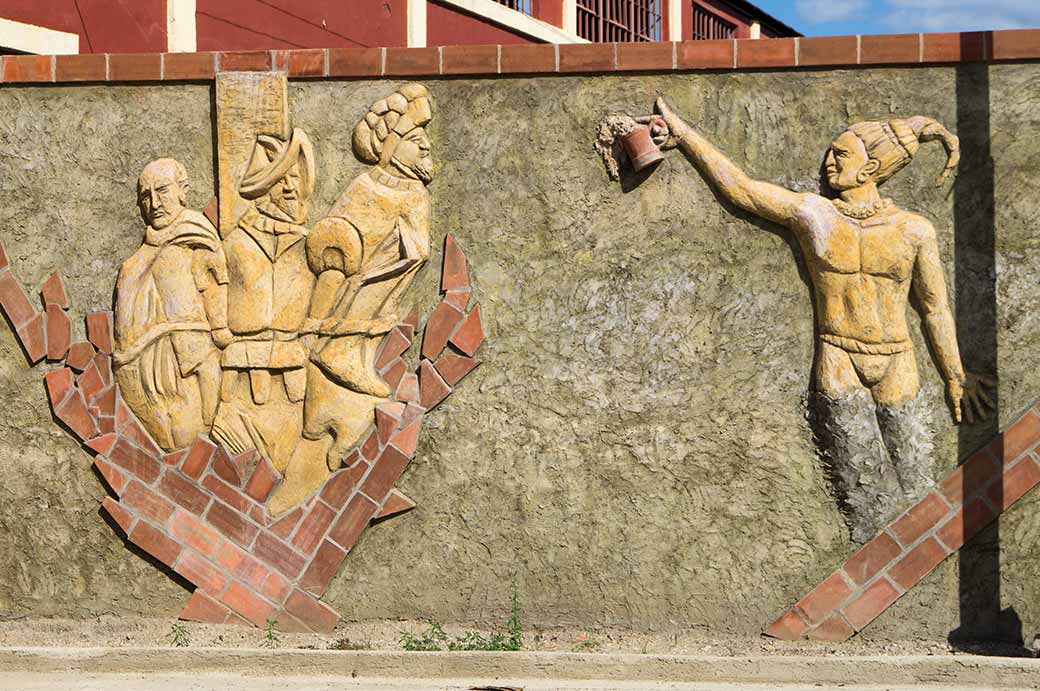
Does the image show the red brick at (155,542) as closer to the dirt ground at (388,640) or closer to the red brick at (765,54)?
the dirt ground at (388,640)

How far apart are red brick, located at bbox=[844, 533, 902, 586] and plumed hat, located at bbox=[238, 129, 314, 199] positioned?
2910 millimetres

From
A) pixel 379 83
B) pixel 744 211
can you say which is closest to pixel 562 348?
pixel 744 211

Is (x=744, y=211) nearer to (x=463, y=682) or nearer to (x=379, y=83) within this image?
(x=379, y=83)

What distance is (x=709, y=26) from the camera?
773 inches

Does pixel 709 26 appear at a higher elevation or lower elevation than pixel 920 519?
higher

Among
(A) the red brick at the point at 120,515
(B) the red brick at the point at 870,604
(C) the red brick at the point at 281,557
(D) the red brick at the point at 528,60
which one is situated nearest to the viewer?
(B) the red brick at the point at 870,604

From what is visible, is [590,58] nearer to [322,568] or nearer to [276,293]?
[276,293]

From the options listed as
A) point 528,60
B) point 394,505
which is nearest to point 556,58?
point 528,60

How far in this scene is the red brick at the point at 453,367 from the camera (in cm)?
673

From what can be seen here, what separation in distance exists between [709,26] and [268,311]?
13.9 metres

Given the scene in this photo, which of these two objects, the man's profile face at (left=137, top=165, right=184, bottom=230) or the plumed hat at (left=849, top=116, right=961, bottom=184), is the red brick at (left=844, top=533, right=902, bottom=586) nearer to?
the plumed hat at (left=849, top=116, right=961, bottom=184)

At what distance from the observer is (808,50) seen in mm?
6527

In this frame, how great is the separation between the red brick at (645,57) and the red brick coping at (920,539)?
2.17 metres

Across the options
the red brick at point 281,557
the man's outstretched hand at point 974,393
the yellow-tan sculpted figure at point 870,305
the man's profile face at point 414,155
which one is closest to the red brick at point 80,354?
the red brick at point 281,557
